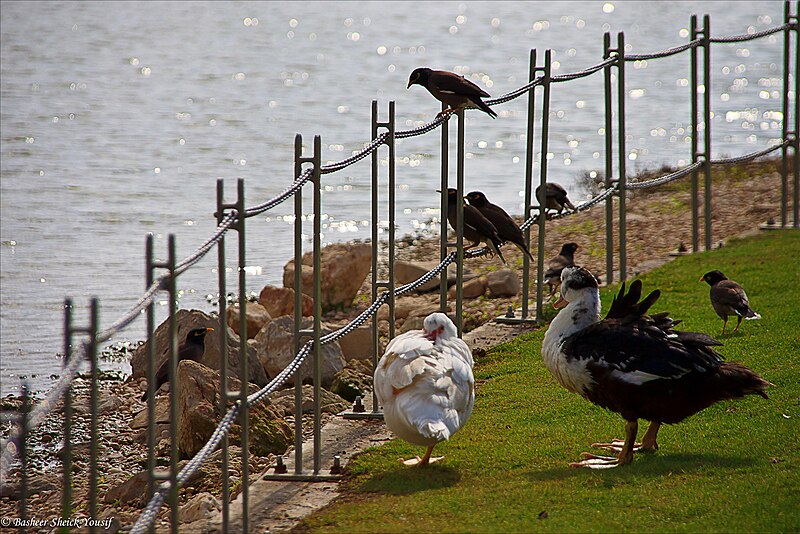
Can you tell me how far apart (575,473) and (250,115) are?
2447 centimetres

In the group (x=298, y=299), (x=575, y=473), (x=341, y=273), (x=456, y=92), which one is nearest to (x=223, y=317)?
(x=298, y=299)

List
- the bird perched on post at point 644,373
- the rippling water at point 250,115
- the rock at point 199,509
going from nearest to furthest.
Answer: the bird perched on post at point 644,373, the rock at point 199,509, the rippling water at point 250,115

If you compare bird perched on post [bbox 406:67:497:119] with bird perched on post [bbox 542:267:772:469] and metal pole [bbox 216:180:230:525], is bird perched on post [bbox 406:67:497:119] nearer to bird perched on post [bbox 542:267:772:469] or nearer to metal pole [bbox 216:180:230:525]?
bird perched on post [bbox 542:267:772:469]

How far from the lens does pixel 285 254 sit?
1627cm

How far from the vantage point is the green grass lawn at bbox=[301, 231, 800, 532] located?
505cm

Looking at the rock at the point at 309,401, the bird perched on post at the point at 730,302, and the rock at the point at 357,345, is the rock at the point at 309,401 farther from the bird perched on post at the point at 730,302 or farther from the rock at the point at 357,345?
the bird perched on post at the point at 730,302

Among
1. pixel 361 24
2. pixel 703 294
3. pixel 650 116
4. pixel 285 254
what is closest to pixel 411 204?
pixel 285 254

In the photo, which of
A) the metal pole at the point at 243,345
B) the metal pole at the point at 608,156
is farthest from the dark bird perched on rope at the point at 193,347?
the metal pole at the point at 243,345

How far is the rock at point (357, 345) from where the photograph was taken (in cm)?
1029

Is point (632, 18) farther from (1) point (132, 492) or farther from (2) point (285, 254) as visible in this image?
(1) point (132, 492)

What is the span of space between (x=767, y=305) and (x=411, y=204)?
1105 cm

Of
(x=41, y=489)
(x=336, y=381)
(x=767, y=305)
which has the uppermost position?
(x=767, y=305)

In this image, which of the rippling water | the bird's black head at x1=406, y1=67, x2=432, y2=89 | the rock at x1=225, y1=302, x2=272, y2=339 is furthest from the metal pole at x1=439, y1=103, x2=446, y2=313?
the rippling water

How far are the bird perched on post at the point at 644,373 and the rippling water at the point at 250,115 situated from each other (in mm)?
6195
